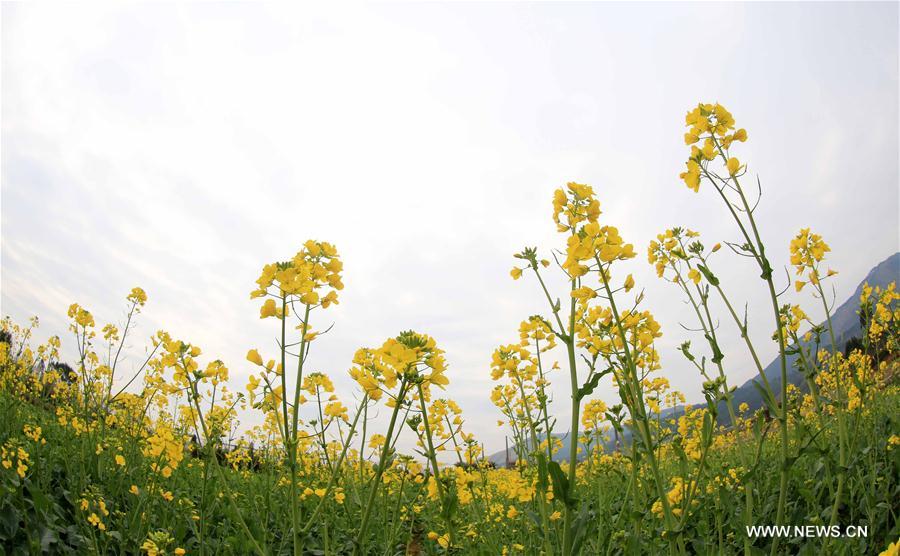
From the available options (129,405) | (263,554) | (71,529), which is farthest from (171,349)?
(129,405)

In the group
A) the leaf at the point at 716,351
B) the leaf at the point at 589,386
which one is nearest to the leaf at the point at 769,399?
the leaf at the point at 716,351

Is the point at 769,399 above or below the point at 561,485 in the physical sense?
above

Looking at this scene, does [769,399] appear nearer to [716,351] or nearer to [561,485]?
[716,351]

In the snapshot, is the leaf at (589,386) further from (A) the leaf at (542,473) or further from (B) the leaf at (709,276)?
(B) the leaf at (709,276)

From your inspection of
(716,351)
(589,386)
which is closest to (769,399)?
(716,351)

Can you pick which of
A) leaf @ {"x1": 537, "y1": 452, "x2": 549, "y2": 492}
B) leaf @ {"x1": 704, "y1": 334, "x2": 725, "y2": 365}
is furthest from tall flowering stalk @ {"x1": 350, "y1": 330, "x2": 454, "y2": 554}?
leaf @ {"x1": 704, "y1": 334, "x2": 725, "y2": 365}

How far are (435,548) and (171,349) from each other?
9.02 ft

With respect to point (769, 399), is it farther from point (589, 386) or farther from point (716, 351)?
point (589, 386)

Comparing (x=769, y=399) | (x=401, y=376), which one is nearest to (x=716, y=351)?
(x=769, y=399)

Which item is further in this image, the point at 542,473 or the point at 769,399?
the point at 769,399

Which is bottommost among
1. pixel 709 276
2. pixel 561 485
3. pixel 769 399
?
pixel 561 485

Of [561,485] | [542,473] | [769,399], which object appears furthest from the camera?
[769,399]

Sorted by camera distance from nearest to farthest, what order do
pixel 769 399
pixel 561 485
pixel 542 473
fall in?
pixel 561 485
pixel 542 473
pixel 769 399

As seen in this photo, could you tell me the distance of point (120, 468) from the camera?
15.6ft
